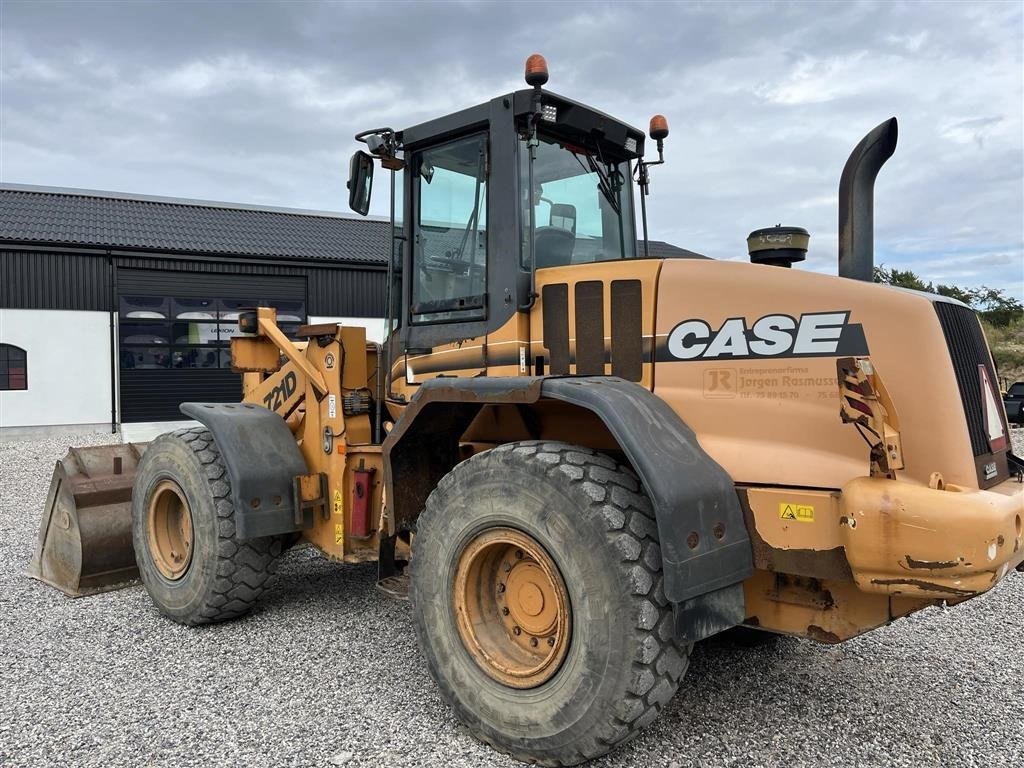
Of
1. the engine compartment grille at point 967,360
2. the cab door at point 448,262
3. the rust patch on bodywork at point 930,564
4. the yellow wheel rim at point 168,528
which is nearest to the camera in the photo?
the rust patch on bodywork at point 930,564

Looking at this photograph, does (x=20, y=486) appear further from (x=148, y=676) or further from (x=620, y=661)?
(x=620, y=661)

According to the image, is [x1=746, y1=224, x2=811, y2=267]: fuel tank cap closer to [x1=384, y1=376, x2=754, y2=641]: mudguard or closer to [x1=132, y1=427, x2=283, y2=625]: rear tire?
[x1=384, y1=376, x2=754, y2=641]: mudguard

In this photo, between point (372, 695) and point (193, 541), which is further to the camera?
point (193, 541)

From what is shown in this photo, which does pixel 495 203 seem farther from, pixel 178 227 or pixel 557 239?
pixel 178 227

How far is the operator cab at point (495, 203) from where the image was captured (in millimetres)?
3852

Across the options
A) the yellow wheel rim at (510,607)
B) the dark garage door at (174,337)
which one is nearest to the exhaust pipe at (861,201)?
the yellow wheel rim at (510,607)

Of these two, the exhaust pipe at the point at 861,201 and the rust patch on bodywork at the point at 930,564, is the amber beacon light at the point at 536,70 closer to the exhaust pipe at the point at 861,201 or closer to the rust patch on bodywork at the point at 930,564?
the exhaust pipe at the point at 861,201

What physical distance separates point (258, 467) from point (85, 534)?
177cm

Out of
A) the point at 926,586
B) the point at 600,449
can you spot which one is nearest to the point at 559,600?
the point at 600,449

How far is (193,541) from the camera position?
482 centimetres

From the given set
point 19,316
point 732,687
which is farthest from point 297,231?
point 732,687

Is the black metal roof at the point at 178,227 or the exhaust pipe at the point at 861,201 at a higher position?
the black metal roof at the point at 178,227

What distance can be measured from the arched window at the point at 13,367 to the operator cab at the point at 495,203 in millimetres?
15941

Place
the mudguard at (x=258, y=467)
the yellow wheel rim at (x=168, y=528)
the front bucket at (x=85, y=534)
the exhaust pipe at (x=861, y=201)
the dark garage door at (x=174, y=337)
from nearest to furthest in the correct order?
1. the exhaust pipe at (x=861, y=201)
2. the mudguard at (x=258, y=467)
3. the yellow wheel rim at (x=168, y=528)
4. the front bucket at (x=85, y=534)
5. the dark garage door at (x=174, y=337)
